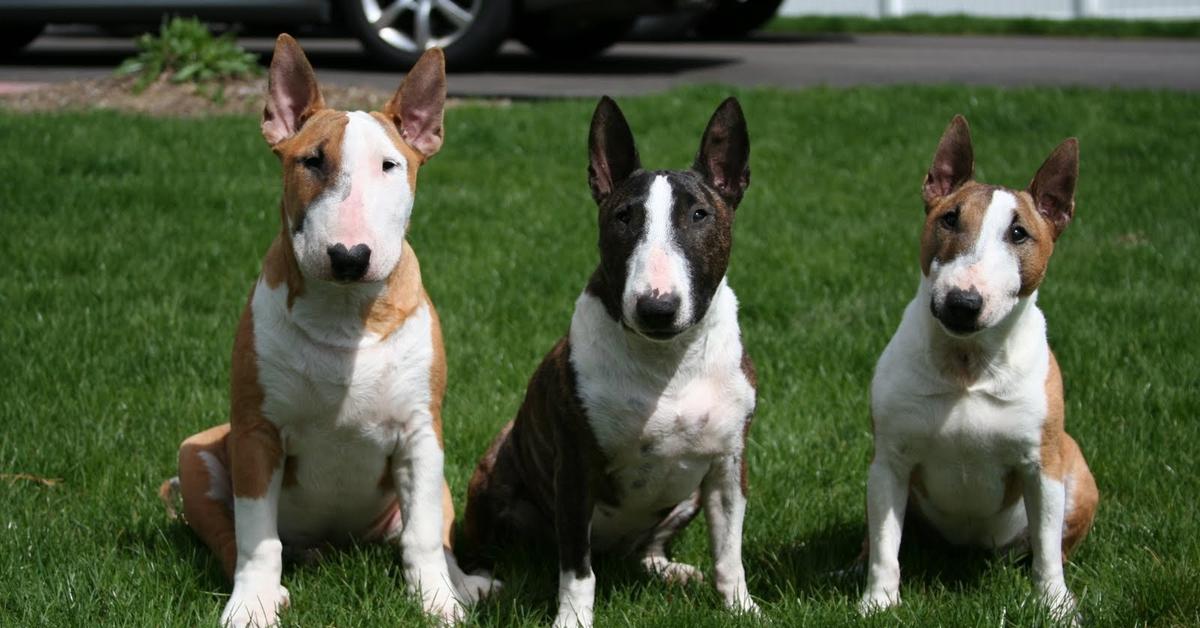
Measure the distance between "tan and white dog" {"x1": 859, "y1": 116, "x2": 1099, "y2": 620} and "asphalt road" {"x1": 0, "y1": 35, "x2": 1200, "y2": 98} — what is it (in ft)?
25.8

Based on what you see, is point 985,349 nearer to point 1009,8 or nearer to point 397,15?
point 397,15

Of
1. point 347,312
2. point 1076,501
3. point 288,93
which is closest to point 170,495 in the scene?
point 347,312

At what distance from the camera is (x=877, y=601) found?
4.03 metres

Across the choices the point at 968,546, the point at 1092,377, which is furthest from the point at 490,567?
the point at 1092,377

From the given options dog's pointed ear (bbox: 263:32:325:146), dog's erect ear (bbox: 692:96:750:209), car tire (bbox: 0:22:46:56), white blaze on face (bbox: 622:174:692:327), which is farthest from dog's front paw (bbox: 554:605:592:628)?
car tire (bbox: 0:22:46:56)

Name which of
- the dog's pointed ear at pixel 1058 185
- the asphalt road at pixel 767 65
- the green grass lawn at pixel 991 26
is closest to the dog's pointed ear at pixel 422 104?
the dog's pointed ear at pixel 1058 185

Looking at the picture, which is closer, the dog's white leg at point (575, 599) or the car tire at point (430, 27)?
the dog's white leg at point (575, 599)

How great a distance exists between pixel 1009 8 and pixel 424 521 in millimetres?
20421

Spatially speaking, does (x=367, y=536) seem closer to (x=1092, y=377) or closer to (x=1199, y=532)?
(x=1199, y=532)

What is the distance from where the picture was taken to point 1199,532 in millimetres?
4465

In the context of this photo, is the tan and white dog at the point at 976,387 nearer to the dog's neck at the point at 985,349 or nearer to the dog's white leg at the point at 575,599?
the dog's neck at the point at 985,349

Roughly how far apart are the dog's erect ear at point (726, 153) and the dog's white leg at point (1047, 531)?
1160 mm

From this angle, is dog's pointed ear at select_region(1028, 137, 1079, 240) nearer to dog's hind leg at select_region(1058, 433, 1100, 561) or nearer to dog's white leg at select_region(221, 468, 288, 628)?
dog's hind leg at select_region(1058, 433, 1100, 561)

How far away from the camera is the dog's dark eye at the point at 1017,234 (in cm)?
387
